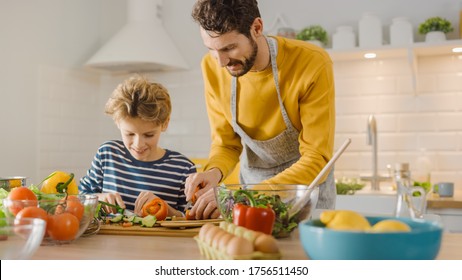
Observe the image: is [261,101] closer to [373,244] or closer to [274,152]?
[274,152]

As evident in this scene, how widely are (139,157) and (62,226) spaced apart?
970 mm

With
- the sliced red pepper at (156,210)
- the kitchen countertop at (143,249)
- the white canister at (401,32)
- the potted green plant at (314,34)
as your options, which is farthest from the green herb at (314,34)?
the kitchen countertop at (143,249)

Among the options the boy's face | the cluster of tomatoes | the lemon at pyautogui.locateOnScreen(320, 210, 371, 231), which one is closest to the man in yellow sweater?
the boy's face

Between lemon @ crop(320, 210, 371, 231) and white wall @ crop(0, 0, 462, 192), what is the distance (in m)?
2.56

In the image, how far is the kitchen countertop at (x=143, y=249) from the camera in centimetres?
111

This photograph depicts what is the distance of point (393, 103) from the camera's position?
11.2 feet

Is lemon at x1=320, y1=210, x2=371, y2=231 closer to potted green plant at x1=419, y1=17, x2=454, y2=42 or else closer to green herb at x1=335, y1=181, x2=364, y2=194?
green herb at x1=335, y1=181, x2=364, y2=194

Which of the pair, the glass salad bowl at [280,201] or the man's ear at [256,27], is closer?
the glass salad bowl at [280,201]

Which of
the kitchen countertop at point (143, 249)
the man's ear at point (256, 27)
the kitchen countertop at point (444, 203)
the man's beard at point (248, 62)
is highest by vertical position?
the man's ear at point (256, 27)

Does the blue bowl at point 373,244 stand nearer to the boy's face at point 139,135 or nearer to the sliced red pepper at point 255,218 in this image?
the sliced red pepper at point 255,218

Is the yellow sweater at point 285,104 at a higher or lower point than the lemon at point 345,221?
higher

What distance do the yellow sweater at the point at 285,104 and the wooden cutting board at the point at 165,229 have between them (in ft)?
1.67
